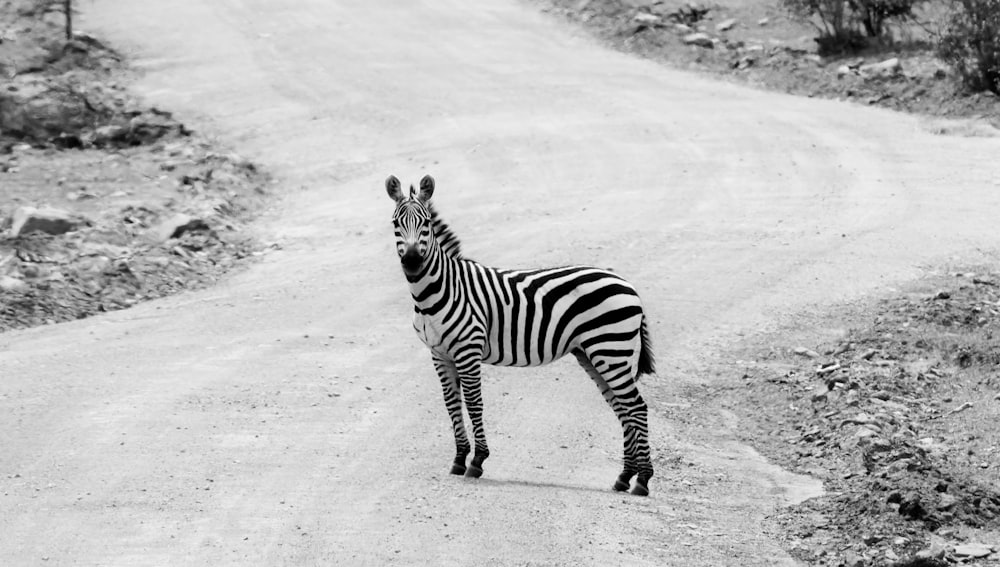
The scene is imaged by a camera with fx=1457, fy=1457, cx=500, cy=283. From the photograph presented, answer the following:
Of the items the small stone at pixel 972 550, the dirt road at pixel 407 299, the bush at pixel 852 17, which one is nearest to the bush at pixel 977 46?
the dirt road at pixel 407 299

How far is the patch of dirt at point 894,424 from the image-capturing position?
9.59 metres

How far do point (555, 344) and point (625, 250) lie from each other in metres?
8.41

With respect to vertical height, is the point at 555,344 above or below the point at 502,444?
above

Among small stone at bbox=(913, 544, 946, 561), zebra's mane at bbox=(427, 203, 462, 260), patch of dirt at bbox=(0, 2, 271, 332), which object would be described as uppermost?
zebra's mane at bbox=(427, 203, 462, 260)

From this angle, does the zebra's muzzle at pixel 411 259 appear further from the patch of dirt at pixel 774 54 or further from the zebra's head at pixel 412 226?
the patch of dirt at pixel 774 54

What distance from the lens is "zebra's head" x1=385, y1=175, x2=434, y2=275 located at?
1002 centimetres

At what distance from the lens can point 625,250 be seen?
19.0m

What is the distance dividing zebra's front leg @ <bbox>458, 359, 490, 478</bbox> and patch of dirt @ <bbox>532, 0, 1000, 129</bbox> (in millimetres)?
16564

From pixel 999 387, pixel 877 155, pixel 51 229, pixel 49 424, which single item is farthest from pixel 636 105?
pixel 49 424

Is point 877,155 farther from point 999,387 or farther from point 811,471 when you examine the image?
point 811,471

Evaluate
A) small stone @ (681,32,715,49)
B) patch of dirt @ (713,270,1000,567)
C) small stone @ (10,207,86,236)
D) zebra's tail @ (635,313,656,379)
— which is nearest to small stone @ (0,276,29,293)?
small stone @ (10,207,86,236)

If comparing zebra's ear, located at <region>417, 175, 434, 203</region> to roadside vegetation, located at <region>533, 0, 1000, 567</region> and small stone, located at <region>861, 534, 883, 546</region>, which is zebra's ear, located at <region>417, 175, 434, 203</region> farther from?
small stone, located at <region>861, 534, 883, 546</region>

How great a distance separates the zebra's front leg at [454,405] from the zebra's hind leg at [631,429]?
1.02 meters

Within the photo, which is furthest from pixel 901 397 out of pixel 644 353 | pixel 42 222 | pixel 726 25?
pixel 726 25
